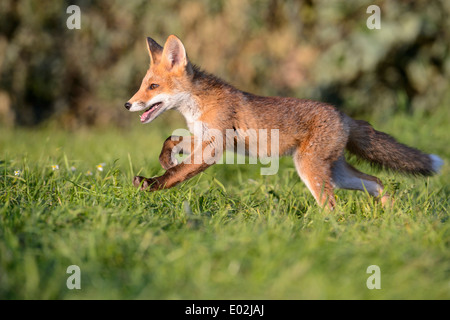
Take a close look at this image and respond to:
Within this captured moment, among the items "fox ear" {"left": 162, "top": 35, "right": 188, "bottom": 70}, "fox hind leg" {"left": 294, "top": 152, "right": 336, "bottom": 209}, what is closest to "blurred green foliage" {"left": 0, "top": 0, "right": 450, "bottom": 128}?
"fox hind leg" {"left": 294, "top": 152, "right": 336, "bottom": 209}

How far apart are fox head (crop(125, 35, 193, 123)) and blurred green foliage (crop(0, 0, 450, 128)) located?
4.56 meters

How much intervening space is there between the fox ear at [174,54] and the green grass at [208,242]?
3.92 feet

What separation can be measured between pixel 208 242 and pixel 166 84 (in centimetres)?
196

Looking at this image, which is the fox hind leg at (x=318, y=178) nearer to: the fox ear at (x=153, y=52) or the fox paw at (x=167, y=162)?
the fox paw at (x=167, y=162)

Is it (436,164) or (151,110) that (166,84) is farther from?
(436,164)

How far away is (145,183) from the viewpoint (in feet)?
12.5

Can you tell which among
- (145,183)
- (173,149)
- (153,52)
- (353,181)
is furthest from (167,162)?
(353,181)

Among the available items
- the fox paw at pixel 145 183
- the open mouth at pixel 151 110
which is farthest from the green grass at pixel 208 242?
the open mouth at pixel 151 110

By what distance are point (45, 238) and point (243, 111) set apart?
2210 mm

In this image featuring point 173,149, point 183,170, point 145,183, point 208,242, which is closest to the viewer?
point 208,242

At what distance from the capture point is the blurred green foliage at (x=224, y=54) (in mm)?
8258
